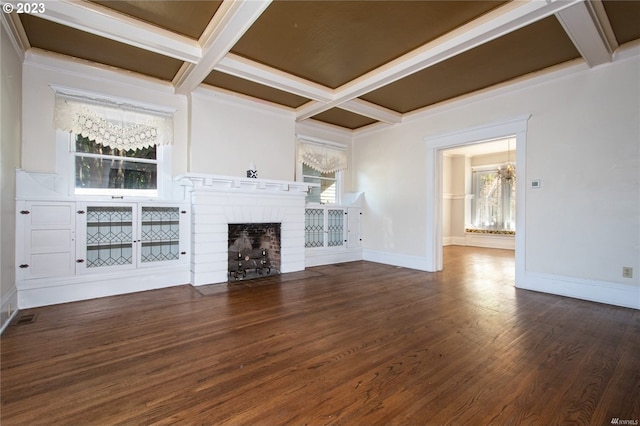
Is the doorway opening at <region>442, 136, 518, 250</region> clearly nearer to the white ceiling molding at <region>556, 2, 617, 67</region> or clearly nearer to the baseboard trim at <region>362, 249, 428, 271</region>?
the baseboard trim at <region>362, 249, 428, 271</region>

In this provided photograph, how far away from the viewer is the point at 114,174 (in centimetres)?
389

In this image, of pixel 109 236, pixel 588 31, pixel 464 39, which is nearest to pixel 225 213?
pixel 109 236

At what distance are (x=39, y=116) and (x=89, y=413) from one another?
3486 millimetres

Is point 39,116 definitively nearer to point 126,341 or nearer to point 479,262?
point 126,341

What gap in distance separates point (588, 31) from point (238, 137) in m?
4.33

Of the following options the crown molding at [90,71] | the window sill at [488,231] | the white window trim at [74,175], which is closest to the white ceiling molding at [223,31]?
the crown molding at [90,71]

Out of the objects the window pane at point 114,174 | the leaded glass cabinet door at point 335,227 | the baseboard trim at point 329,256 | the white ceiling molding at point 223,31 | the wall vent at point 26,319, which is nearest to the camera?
the white ceiling molding at point 223,31

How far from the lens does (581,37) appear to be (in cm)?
289

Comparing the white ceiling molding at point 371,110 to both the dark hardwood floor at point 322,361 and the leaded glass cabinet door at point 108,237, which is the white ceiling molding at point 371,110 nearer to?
the dark hardwood floor at point 322,361

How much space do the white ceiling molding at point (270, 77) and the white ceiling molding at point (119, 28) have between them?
0.36m

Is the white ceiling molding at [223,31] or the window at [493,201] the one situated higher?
the white ceiling molding at [223,31]

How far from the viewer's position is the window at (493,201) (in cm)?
854

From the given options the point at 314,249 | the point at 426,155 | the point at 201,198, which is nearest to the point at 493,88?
the point at 426,155

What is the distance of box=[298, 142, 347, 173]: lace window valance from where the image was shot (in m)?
5.80
